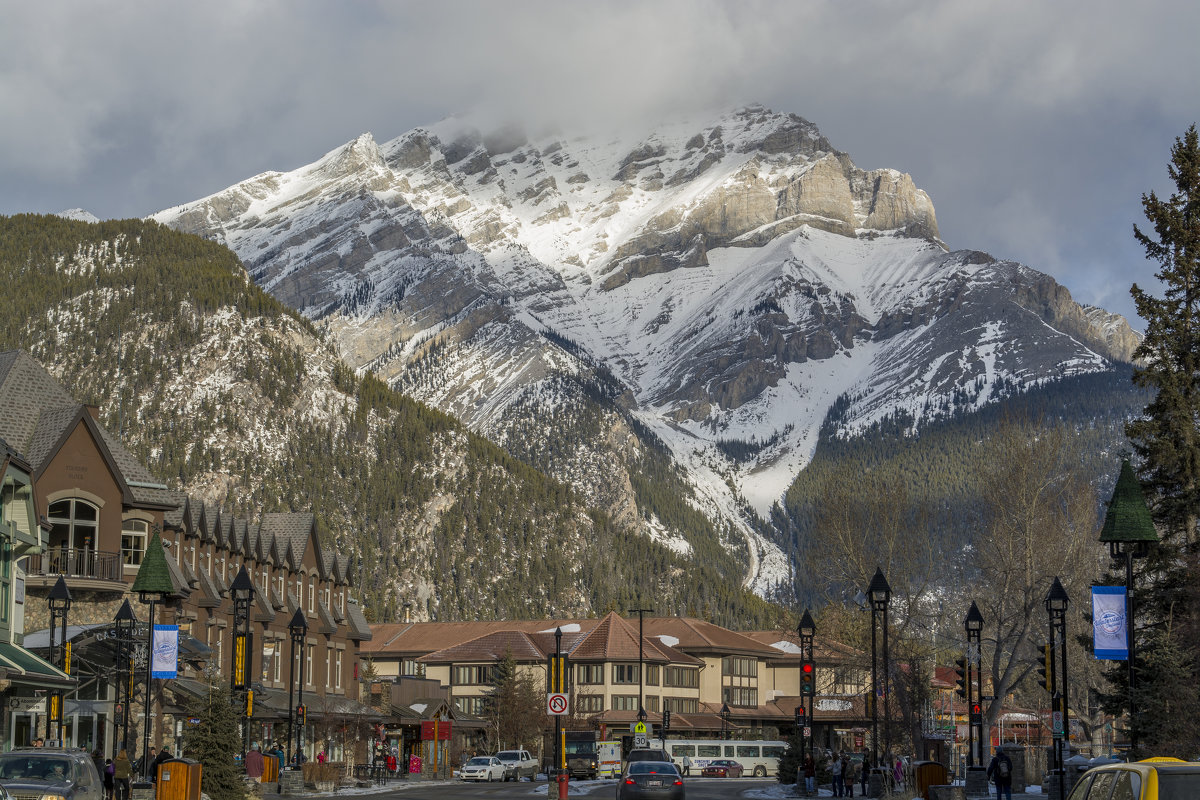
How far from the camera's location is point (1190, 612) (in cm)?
4544

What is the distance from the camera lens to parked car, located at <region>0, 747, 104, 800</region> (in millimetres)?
25109

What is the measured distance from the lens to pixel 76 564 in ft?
174

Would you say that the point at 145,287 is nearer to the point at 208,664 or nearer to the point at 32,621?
the point at 208,664

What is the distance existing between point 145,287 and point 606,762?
12762cm

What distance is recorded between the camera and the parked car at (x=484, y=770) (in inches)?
3386

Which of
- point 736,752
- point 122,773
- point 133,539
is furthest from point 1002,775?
point 736,752

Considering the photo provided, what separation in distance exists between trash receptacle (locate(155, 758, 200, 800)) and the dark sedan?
14358 millimetres

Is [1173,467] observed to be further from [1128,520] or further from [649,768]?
[649,768]

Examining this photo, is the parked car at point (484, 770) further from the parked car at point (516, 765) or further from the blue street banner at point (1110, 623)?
the blue street banner at point (1110, 623)

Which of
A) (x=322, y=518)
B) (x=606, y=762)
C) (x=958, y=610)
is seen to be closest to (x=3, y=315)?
(x=322, y=518)

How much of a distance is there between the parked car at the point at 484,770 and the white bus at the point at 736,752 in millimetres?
25888

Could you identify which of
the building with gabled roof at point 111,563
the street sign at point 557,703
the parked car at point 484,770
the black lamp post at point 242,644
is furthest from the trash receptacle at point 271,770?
the parked car at point 484,770

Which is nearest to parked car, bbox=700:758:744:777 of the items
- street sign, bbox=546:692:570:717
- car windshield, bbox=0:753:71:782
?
street sign, bbox=546:692:570:717

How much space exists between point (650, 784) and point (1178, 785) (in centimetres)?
2867
